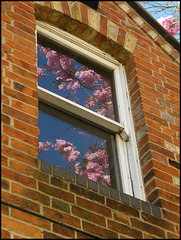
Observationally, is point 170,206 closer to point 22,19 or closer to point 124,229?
point 124,229

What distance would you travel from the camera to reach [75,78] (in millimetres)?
5590

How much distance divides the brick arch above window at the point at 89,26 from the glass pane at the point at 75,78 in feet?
0.82

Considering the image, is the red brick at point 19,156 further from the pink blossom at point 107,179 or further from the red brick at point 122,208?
the pink blossom at point 107,179

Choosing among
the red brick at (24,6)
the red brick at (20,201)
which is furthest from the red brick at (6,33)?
the red brick at (20,201)

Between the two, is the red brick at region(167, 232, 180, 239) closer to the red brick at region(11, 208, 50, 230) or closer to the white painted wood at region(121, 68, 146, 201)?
the white painted wood at region(121, 68, 146, 201)

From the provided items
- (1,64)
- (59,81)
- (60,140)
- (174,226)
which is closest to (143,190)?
(174,226)

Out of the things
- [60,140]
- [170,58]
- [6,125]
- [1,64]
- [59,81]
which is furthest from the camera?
[170,58]

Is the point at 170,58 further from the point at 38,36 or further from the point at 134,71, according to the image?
→ the point at 38,36

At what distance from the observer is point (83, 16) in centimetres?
582

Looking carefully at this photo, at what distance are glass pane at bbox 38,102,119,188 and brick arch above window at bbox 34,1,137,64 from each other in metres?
1.13

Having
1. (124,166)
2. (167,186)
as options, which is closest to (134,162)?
(124,166)

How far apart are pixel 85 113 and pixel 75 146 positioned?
412 mm

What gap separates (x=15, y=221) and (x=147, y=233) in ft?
4.10

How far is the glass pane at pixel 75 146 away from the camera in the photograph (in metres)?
4.75
